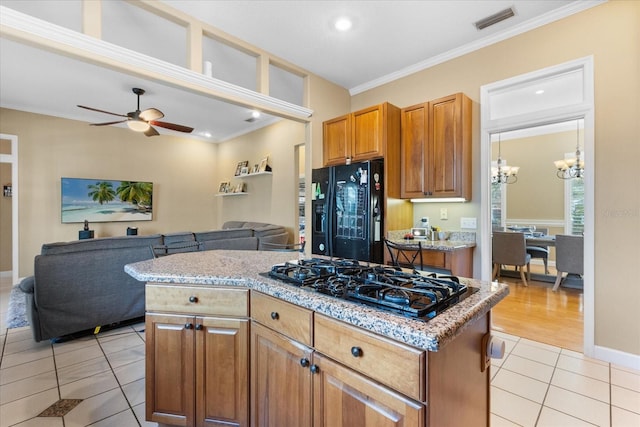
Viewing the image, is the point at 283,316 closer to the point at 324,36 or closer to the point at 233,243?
the point at 324,36

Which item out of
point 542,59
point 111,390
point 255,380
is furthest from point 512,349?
point 111,390

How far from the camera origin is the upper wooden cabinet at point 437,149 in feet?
9.75

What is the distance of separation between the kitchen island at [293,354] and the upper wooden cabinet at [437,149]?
1.94 m

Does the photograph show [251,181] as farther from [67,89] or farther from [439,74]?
[439,74]

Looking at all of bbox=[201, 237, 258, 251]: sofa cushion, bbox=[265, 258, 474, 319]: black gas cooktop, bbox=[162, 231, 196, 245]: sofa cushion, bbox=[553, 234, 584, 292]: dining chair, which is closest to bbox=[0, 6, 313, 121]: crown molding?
bbox=[162, 231, 196, 245]: sofa cushion

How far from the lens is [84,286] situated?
8.96 ft

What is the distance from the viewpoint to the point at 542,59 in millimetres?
2695

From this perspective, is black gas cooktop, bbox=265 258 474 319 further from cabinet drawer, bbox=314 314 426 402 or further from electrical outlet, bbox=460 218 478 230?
electrical outlet, bbox=460 218 478 230

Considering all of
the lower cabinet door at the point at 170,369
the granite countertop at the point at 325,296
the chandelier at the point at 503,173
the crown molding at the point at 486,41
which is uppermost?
the crown molding at the point at 486,41

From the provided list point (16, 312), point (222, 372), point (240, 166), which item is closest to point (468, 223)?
point (222, 372)

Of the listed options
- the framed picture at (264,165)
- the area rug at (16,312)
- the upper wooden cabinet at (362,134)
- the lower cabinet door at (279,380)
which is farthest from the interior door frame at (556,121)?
the area rug at (16,312)

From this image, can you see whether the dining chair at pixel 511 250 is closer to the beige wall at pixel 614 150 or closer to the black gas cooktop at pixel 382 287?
the beige wall at pixel 614 150

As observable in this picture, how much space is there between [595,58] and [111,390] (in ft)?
15.0

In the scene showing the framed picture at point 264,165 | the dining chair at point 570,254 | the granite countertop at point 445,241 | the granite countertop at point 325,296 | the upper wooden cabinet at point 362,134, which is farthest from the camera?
the framed picture at point 264,165
